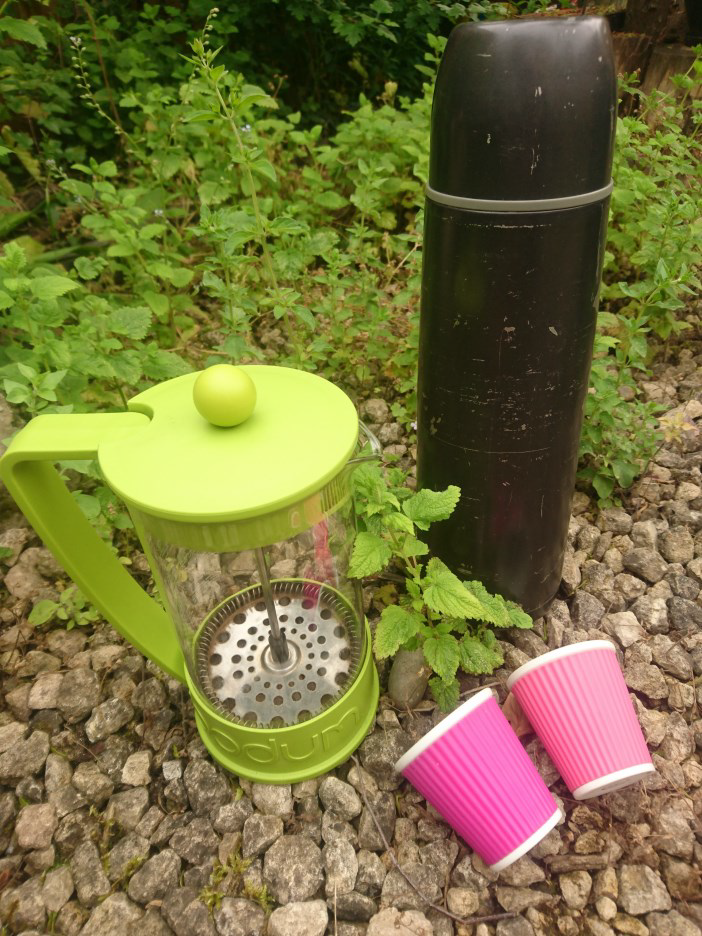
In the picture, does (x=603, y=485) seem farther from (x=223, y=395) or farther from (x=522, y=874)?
(x=223, y=395)

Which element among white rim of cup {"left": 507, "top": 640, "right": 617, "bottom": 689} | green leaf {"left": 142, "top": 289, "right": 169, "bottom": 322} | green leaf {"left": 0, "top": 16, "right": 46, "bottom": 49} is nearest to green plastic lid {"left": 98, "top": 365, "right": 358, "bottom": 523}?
white rim of cup {"left": 507, "top": 640, "right": 617, "bottom": 689}

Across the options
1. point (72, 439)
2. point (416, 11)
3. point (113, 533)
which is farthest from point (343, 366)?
point (416, 11)

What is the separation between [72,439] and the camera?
41.6 inches

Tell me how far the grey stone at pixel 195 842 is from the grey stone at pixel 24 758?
0.37 metres

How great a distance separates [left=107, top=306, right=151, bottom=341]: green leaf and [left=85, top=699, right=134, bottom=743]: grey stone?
92 cm

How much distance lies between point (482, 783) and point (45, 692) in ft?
3.42

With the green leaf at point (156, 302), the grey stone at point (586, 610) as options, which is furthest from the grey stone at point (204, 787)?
the green leaf at point (156, 302)

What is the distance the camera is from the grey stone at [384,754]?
1404 mm

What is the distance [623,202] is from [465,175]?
1367 millimetres

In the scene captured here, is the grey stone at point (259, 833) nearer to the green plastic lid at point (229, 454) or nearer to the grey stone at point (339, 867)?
the grey stone at point (339, 867)

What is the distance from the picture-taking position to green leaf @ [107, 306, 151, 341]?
5.71ft

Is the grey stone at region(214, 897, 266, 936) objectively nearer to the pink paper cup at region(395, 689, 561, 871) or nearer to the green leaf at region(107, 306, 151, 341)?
the pink paper cup at region(395, 689, 561, 871)

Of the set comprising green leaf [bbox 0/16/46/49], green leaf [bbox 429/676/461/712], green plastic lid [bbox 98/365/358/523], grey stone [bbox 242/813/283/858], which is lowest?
grey stone [bbox 242/813/283/858]

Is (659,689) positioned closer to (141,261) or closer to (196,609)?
(196,609)
